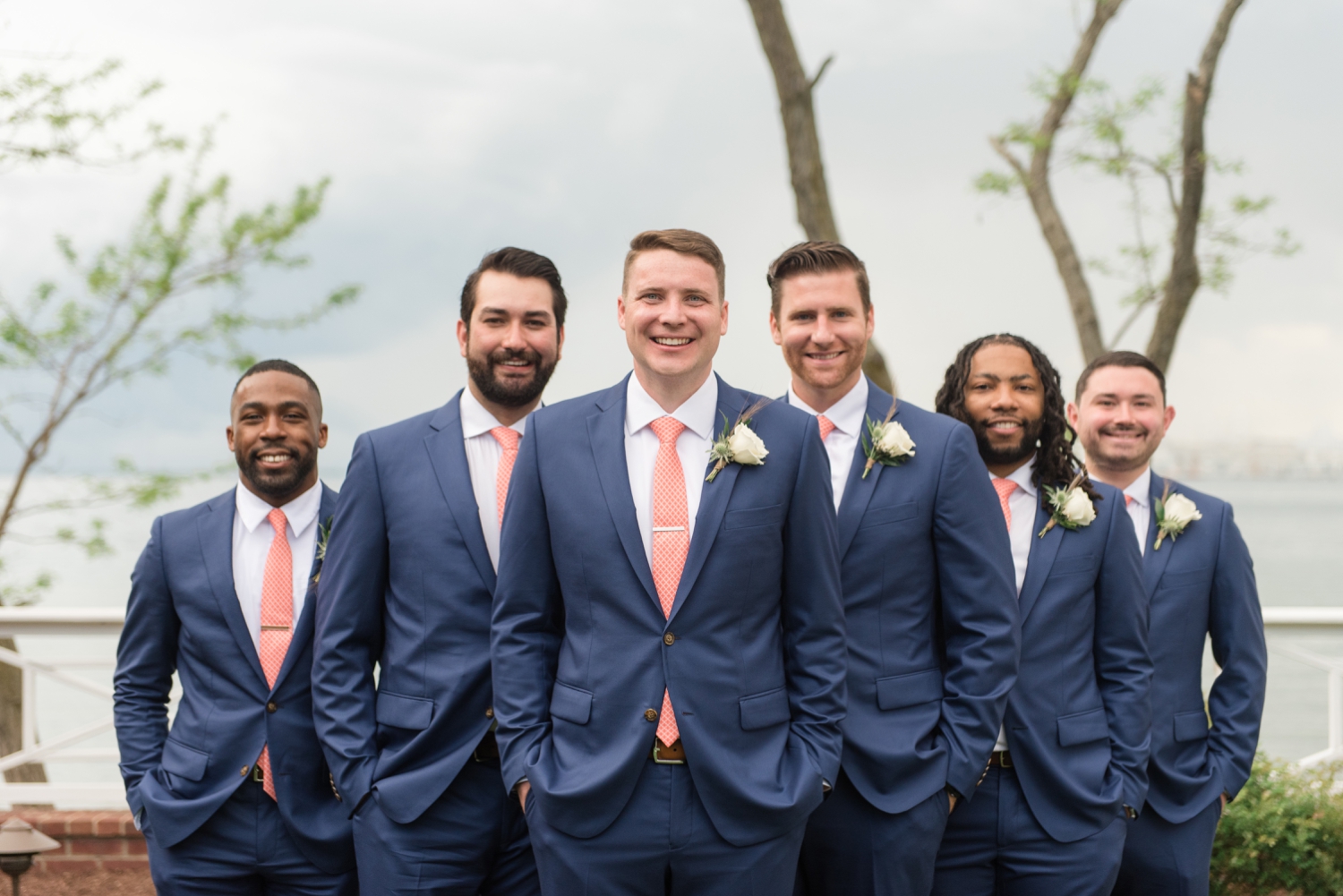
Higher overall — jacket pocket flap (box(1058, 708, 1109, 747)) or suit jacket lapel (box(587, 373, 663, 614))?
suit jacket lapel (box(587, 373, 663, 614))

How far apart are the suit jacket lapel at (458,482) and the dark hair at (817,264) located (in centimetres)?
97

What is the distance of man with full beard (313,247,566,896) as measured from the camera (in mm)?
3043

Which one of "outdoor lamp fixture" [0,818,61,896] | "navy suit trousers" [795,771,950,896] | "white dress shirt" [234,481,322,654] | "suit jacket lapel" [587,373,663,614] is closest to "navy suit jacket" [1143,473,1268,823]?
"navy suit trousers" [795,771,950,896]

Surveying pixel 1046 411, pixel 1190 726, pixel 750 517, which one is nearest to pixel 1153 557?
pixel 1190 726

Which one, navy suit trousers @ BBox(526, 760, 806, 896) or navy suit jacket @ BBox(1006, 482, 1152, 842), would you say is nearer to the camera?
navy suit trousers @ BBox(526, 760, 806, 896)

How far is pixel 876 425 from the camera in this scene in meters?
3.23

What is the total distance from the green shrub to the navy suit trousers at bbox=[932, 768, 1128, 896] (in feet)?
6.67

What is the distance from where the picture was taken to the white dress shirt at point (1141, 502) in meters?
3.87

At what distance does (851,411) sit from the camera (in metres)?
3.34

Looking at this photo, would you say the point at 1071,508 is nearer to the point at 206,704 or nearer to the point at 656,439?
the point at 656,439

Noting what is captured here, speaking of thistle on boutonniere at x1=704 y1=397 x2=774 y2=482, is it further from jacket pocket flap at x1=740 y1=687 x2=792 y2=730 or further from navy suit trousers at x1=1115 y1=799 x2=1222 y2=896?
navy suit trousers at x1=1115 y1=799 x2=1222 y2=896

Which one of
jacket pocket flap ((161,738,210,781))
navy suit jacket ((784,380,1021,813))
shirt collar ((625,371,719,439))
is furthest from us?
jacket pocket flap ((161,738,210,781))

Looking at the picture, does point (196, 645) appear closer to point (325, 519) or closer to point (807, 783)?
point (325, 519)

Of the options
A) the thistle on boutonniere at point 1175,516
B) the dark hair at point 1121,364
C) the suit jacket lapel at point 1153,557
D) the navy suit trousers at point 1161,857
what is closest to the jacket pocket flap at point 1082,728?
the navy suit trousers at point 1161,857
